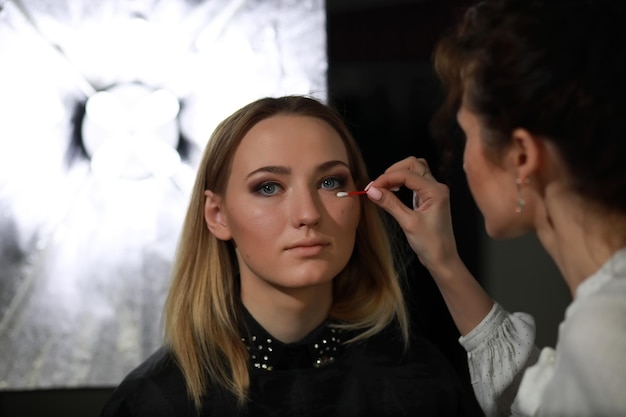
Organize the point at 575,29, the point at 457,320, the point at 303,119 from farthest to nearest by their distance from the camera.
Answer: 1. the point at 303,119
2. the point at 457,320
3. the point at 575,29

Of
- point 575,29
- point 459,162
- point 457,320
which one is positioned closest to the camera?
point 575,29

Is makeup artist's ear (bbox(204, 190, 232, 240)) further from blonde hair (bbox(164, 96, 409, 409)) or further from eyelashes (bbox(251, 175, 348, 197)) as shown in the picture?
eyelashes (bbox(251, 175, 348, 197))

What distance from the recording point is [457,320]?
182cm

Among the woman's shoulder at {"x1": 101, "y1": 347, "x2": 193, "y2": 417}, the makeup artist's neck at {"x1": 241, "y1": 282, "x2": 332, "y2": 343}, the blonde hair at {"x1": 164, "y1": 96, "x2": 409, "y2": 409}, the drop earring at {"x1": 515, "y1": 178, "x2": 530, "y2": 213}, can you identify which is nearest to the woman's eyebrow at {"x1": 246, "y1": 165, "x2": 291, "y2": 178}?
the blonde hair at {"x1": 164, "y1": 96, "x2": 409, "y2": 409}

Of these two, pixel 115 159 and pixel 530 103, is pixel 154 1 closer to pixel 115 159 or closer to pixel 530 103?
pixel 115 159

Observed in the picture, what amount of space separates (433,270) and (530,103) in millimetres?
653

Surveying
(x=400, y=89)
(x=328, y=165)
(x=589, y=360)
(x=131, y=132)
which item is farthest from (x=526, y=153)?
(x=131, y=132)

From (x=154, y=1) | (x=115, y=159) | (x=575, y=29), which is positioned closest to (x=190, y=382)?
(x=575, y=29)

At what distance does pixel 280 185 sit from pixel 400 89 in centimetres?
122

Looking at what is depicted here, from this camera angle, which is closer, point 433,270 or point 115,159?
point 433,270

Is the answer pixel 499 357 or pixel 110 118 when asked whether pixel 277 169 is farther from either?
pixel 110 118

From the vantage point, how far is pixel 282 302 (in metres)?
1.91

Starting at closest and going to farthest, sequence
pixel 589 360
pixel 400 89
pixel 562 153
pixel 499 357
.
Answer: pixel 589 360, pixel 562 153, pixel 499 357, pixel 400 89

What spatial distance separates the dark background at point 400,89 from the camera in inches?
116
